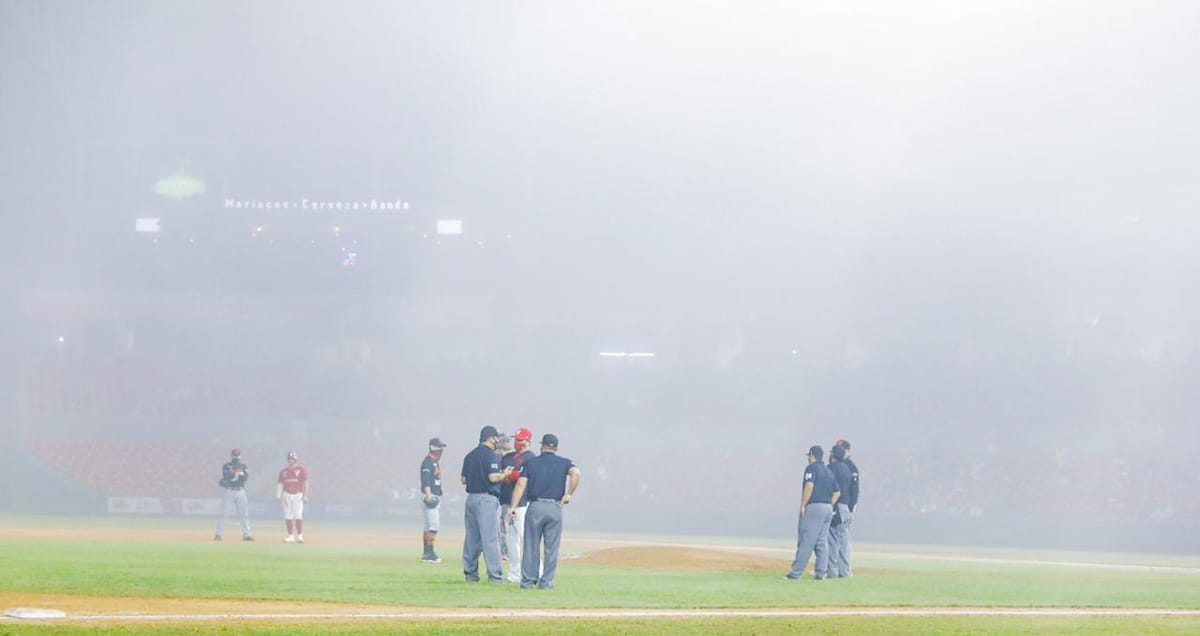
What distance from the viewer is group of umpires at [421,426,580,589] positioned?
1661 centimetres

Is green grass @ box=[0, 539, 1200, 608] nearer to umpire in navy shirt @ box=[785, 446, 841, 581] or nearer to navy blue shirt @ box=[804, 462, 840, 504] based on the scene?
umpire in navy shirt @ box=[785, 446, 841, 581]

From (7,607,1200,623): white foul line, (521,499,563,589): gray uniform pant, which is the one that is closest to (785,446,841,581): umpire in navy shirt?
(7,607,1200,623): white foul line

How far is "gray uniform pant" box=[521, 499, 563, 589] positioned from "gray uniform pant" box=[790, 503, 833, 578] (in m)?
4.57

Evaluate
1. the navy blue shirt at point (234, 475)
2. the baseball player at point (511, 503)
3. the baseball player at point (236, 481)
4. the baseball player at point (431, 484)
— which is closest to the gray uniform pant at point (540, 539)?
the baseball player at point (511, 503)

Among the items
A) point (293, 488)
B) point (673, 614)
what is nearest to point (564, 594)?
point (673, 614)

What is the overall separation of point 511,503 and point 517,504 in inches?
27.0

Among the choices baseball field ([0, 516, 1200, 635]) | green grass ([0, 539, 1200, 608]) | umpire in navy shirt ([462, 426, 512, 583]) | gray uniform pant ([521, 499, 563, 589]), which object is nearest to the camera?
baseball field ([0, 516, 1200, 635])

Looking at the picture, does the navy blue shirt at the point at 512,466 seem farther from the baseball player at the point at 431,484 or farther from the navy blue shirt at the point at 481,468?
the baseball player at the point at 431,484

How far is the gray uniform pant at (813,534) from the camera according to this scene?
20203 millimetres

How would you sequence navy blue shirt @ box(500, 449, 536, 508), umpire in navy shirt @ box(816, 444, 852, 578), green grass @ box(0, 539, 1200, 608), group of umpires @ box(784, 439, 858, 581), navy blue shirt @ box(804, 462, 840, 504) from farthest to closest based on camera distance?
umpire in navy shirt @ box(816, 444, 852, 578) → group of umpires @ box(784, 439, 858, 581) → navy blue shirt @ box(804, 462, 840, 504) → navy blue shirt @ box(500, 449, 536, 508) → green grass @ box(0, 539, 1200, 608)

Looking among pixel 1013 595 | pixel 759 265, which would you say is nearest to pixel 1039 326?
pixel 759 265

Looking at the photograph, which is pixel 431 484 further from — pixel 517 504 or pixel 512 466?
pixel 517 504

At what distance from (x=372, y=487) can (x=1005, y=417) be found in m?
28.8

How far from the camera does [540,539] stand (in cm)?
1700
